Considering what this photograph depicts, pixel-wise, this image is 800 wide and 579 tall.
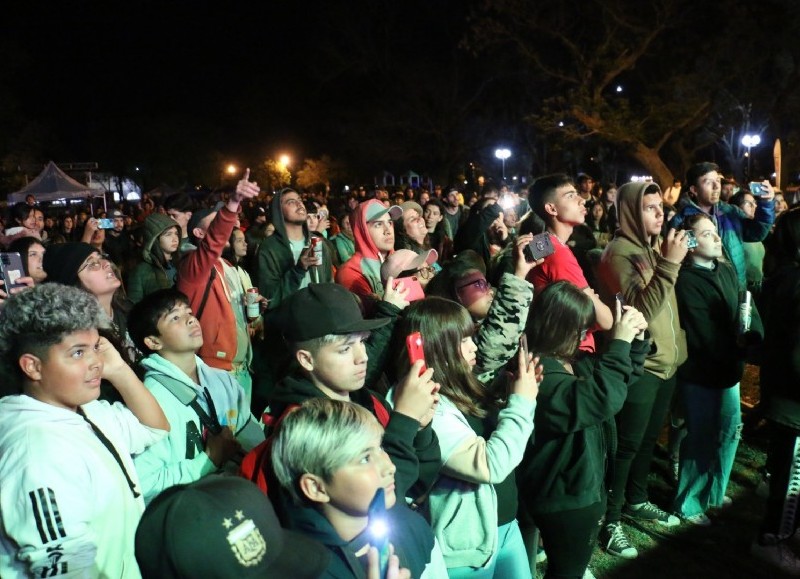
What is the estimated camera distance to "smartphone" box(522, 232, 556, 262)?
12.0 feet

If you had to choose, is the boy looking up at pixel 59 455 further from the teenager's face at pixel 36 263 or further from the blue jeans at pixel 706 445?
the blue jeans at pixel 706 445

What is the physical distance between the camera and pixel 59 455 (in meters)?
2.00

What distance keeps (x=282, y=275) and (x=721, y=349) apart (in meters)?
3.36

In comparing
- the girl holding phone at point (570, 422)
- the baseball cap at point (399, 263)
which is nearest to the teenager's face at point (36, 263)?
the baseball cap at point (399, 263)

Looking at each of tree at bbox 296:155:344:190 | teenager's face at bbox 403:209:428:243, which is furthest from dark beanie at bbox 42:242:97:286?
tree at bbox 296:155:344:190

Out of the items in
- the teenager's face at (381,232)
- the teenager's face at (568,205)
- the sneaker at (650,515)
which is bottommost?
the sneaker at (650,515)

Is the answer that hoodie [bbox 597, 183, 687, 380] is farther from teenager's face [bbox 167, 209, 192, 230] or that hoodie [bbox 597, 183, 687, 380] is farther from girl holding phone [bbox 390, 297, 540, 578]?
teenager's face [bbox 167, 209, 192, 230]

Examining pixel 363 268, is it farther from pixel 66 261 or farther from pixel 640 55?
pixel 640 55

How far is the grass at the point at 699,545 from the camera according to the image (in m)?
4.00

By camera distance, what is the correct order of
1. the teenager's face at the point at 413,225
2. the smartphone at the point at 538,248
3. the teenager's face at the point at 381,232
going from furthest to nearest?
the teenager's face at the point at 413,225 < the teenager's face at the point at 381,232 < the smartphone at the point at 538,248

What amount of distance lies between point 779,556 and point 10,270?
14.8 ft

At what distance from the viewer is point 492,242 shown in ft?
23.4

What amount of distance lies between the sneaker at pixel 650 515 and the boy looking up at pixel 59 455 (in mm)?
3468

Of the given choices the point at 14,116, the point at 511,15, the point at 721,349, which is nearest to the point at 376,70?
the point at 511,15
